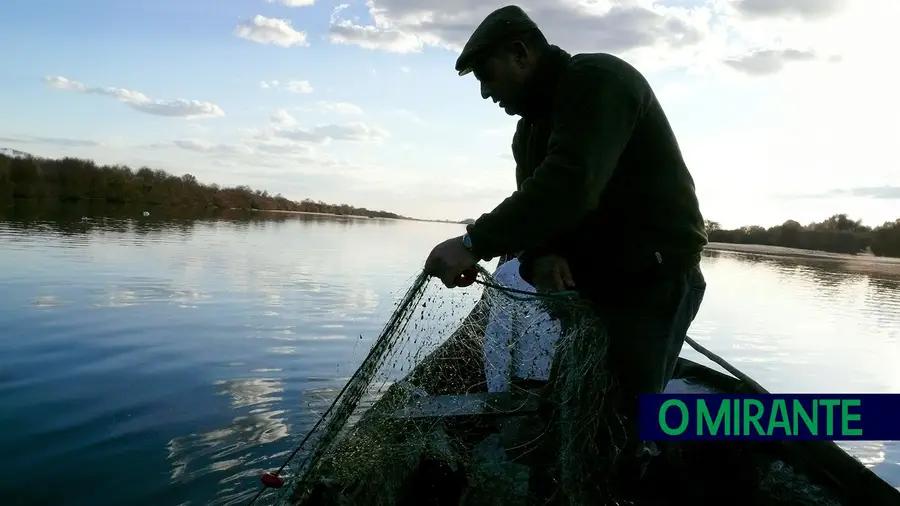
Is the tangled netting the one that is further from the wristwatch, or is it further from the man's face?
the man's face

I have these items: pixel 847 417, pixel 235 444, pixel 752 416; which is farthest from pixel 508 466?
pixel 235 444

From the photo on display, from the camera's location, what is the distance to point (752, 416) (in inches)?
142

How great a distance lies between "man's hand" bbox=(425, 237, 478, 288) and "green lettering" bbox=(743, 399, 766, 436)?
178 centimetres

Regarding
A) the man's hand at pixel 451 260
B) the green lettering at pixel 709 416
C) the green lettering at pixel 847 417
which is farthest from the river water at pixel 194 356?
the green lettering at pixel 847 417

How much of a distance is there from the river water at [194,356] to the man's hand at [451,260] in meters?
1.56

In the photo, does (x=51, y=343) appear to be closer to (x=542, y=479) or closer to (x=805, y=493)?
(x=542, y=479)

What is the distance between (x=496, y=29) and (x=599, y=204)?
2.90 feet

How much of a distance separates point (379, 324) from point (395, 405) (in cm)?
1025

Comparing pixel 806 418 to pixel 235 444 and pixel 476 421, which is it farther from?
pixel 235 444

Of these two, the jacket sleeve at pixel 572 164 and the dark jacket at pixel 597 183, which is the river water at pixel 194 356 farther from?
the jacket sleeve at pixel 572 164

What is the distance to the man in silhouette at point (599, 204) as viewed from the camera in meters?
2.60

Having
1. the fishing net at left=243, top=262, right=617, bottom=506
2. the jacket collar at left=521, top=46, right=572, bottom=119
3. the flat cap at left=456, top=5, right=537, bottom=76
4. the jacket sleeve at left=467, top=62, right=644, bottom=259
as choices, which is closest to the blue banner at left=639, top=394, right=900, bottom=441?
the fishing net at left=243, top=262, right=617, bottom=506

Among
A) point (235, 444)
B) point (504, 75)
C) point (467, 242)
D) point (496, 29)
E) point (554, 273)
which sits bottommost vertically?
point (235, 444)

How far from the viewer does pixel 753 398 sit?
3.46m
